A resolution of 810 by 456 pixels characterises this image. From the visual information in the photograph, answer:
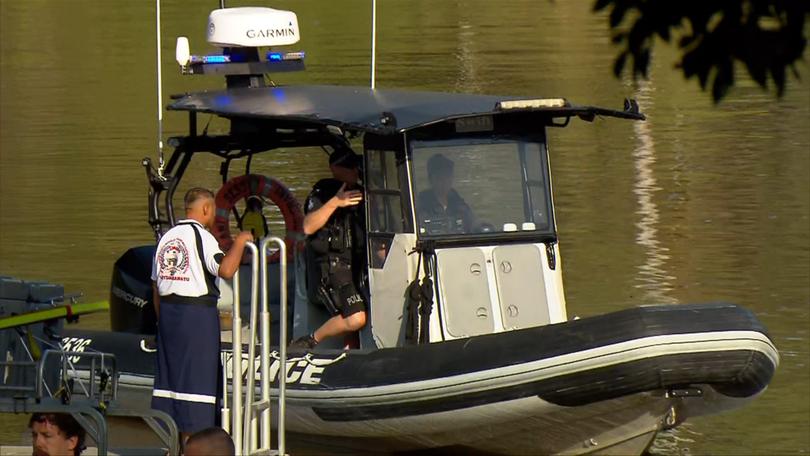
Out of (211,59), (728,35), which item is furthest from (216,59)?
(728,35)

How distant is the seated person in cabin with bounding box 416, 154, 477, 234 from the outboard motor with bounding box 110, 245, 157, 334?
5.96ft

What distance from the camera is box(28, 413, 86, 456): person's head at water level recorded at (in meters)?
7.05

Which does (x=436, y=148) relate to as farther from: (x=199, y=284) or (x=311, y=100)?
(x=199, y=284)

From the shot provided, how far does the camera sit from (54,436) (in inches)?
278

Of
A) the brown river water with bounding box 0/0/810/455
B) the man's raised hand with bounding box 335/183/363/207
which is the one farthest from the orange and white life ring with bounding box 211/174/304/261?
the brown river water with bounding box 0/0/810/455

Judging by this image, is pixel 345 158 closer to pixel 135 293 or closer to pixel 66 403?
pixel 135 293

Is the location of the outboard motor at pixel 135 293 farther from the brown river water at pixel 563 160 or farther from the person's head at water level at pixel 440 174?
the person's head at water level at pixel 440 174

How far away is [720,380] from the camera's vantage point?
8.88m

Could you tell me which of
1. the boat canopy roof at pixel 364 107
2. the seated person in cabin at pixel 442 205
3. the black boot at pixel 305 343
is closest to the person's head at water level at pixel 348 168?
the boat canopy roof at pixel 364 107

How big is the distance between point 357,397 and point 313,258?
974 mm

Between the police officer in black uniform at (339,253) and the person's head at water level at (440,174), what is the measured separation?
1.33ft

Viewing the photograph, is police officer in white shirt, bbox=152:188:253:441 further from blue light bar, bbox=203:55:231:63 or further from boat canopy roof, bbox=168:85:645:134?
blue light bar, bbox=203:55:231:63

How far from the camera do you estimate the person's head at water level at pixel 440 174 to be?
9836 mm

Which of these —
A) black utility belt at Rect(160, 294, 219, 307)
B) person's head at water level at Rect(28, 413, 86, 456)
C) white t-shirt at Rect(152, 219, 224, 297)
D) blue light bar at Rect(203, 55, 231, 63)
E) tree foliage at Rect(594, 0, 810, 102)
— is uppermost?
tree foliage at Rect(594, 0, 810, 102)
